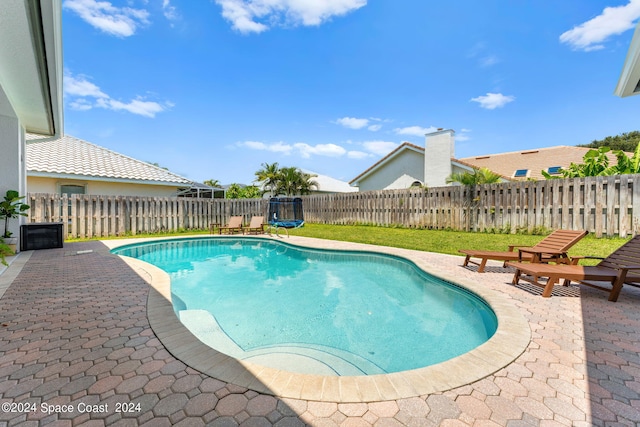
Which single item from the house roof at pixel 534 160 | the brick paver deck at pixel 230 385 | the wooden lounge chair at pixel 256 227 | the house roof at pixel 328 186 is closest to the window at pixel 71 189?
the wooden lounge chair at pixel 256 227

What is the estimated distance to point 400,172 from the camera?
20.5 meters

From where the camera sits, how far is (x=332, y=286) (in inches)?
236

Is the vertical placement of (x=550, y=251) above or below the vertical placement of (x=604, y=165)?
below

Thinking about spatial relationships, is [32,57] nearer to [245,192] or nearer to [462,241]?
[462,241]

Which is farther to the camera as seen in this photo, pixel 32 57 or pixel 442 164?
pixel 442 164

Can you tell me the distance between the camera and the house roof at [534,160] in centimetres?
1855

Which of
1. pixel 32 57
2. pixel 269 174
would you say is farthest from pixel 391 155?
pixel 32 57

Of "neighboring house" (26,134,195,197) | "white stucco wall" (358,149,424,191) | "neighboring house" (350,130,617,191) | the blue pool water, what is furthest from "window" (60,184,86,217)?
"white stucco wall" (358,149,424,191)

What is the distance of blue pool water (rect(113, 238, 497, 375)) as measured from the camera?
3.27 m

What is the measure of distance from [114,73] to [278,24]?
8.44 m

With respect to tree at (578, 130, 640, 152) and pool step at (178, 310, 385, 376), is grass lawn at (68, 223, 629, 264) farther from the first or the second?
tree at (578, 130, 640, 152)

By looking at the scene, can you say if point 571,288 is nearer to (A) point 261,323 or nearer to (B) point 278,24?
(A) point 261,323

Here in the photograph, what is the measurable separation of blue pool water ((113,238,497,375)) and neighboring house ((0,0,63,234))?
4.15 meters

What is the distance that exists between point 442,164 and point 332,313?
15761 mm
